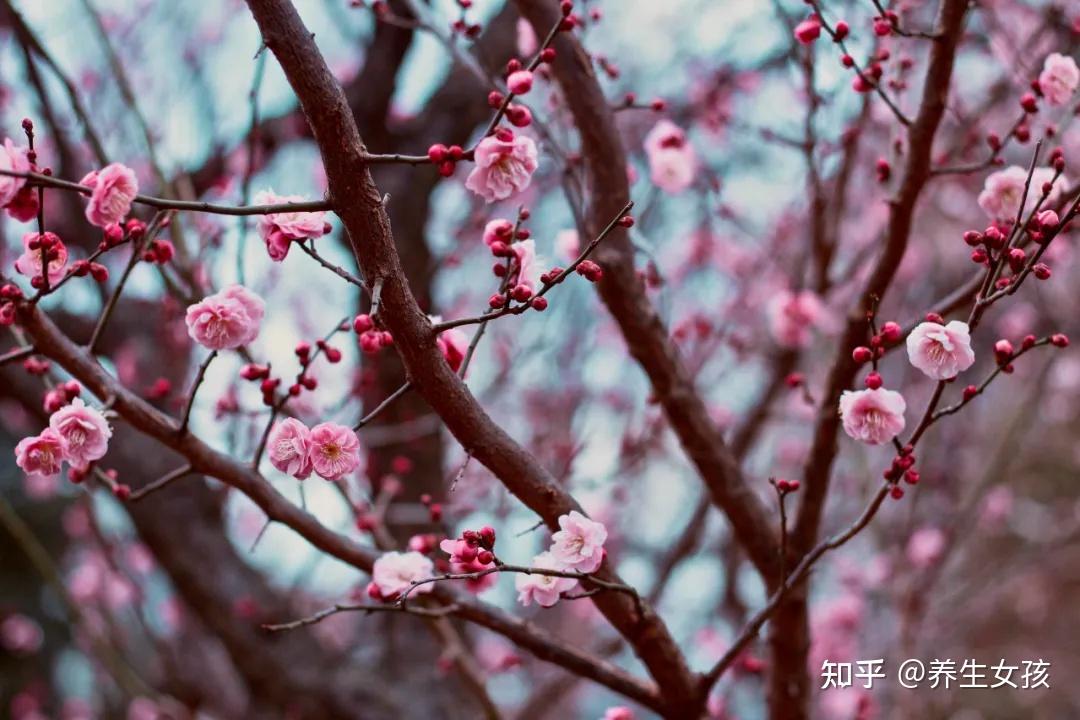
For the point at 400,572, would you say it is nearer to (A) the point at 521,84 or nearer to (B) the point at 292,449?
(B) the point at 292,449

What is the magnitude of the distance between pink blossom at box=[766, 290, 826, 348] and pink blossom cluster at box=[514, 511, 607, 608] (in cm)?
199

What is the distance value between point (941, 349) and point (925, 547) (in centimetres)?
373

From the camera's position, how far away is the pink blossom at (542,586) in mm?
1839

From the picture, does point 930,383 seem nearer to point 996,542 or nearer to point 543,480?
point 996,542

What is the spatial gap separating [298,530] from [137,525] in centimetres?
192

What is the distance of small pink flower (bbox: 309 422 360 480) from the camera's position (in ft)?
5.79

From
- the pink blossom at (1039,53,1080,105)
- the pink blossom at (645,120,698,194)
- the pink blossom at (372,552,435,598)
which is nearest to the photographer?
the pink blossom at (372,552,435,598)

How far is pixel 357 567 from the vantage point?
7.17ft

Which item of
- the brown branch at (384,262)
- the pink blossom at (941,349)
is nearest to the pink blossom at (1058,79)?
the pink blossom at (941,349)

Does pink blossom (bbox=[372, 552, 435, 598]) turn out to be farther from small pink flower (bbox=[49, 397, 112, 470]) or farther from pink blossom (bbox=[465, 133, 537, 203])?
pink blossom (bbox=[465, 133, 537, 203])

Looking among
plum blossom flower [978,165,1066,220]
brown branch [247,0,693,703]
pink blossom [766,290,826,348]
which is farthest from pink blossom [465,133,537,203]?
pink blossom [766,290,826,348]

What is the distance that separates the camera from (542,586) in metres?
1.86

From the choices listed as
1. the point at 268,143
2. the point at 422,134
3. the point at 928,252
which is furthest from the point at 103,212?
the point at 928,252

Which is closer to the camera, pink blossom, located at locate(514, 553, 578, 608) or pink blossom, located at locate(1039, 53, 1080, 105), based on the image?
pink blossom, located at locate(514, 553, 578, 608)
